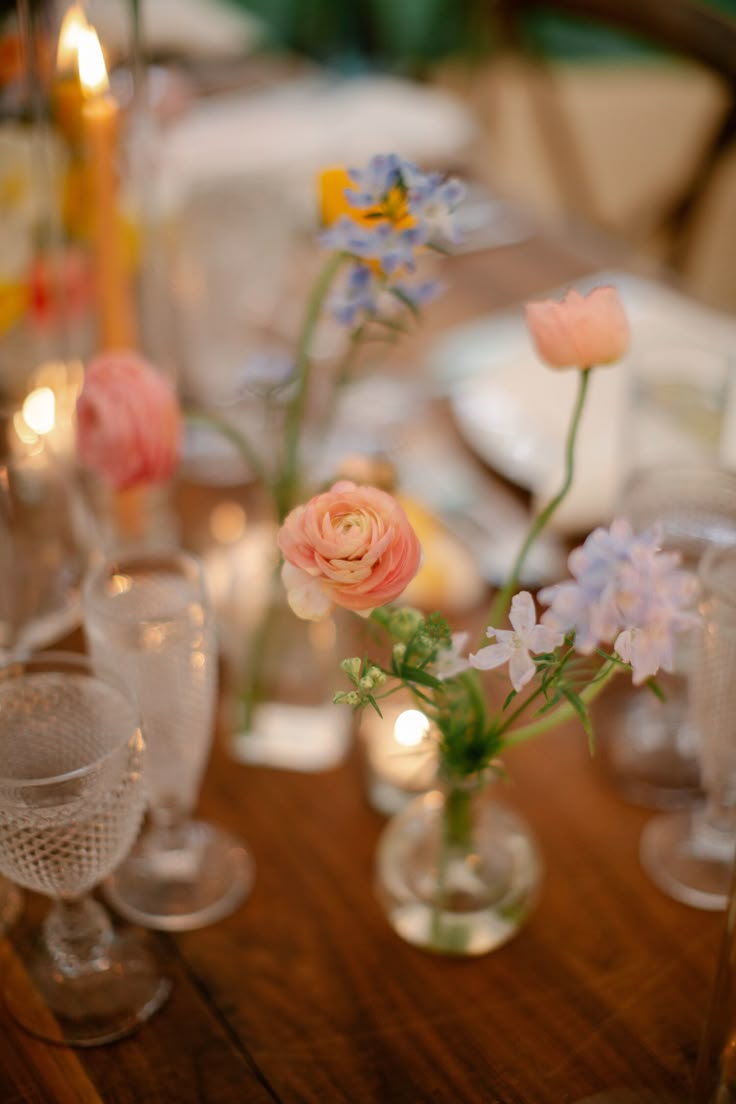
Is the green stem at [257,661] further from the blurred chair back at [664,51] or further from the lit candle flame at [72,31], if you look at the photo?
the blurred chair back at [664,51]

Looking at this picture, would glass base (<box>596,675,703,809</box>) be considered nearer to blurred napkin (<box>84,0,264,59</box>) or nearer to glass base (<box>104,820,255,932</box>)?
glass base (<box>104,820,255,932</box>)

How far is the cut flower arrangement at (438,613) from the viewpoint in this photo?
47cm

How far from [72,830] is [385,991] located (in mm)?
203

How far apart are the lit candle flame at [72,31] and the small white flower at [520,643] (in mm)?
523

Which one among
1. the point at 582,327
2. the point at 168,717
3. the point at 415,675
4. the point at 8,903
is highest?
the point at 582,327

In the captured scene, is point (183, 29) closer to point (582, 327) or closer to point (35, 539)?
point (35, 539)

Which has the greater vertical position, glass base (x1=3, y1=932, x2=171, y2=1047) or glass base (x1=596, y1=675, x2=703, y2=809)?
glass base (x1=596, y1=675, x2=703, y2=809)

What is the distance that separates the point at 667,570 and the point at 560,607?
46 mm

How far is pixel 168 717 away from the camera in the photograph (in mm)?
644

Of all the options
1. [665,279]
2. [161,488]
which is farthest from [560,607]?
[665,279]

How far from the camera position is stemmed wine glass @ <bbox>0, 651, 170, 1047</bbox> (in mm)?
529

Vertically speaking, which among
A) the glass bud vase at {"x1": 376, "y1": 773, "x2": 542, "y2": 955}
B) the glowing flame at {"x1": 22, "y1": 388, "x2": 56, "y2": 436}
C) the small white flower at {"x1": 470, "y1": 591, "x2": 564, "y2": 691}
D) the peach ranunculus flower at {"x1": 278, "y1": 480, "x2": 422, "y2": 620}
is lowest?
the glass bud vase at {"x1": 376, "y1": 773, "x2": 542, "y2": 955}

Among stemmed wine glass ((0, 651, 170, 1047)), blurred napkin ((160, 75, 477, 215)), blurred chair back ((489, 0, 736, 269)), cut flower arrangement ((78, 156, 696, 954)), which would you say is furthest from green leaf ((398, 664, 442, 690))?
blurred chair back ((489, 0, 736, 269))

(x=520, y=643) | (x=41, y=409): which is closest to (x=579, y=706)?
(x=520, y=643)
